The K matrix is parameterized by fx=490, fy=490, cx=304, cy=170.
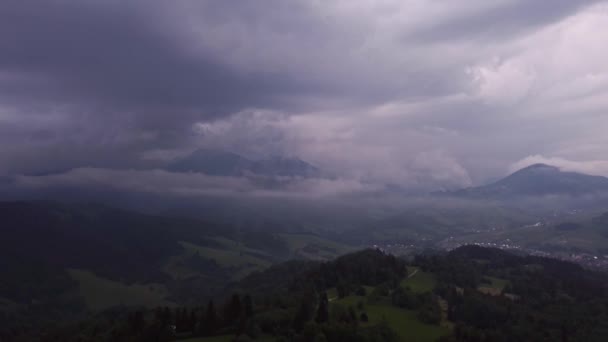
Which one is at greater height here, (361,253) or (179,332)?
(361,253)

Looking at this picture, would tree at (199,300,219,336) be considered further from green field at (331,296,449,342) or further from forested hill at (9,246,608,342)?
green field at (331,296,449,342)

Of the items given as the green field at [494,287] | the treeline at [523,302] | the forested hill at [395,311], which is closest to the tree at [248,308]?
the forested hill at [395,311]

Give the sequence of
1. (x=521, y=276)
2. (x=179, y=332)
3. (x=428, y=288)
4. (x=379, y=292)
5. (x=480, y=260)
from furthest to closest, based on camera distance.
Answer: (x=480, y=260), (x=521, y=276), (x=428, y=288), (x=379, y=292), (x=179, y=332)

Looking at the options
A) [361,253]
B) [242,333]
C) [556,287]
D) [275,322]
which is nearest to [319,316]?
[275,322]

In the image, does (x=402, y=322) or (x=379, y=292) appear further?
(x=379, y=292)

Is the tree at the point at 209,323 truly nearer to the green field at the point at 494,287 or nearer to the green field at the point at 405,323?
the green field at the point at 405,323

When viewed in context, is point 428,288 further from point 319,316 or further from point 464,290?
point 319,316
